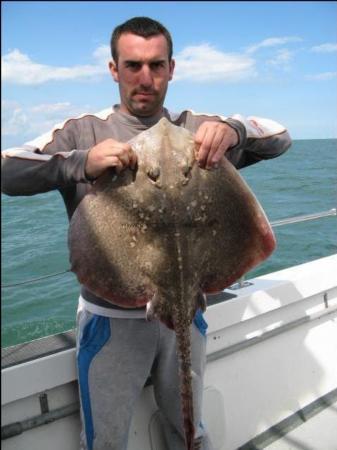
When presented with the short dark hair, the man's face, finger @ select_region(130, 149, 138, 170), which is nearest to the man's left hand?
finger @ select_region(130, 149, 138, 170)

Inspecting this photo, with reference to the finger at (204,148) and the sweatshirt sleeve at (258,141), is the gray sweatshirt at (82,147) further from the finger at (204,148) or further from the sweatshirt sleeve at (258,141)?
the finger at (204,148)

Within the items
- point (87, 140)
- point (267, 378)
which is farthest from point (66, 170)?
point (267, 378)

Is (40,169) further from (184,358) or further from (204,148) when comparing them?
(184,358)

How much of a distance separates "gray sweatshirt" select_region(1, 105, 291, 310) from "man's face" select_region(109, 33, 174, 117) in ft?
Result: 0.23

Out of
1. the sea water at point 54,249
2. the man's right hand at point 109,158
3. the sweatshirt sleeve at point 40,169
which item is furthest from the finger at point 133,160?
the sea water at point 54,249

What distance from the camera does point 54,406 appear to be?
7.16ft

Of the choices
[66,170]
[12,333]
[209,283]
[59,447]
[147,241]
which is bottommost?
[12,333]

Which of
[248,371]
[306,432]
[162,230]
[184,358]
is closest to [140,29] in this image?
[162,230]

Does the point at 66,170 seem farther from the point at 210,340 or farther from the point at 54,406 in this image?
the point at 210,340

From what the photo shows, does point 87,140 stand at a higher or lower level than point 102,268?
higher

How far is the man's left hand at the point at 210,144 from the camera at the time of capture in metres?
1.68

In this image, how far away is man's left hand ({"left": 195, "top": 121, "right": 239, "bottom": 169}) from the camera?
168cm

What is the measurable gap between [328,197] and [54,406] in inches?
565

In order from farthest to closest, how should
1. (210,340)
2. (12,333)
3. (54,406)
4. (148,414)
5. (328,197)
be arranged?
(328,197), (12,333), (210,340), (148,414), (54,406)
